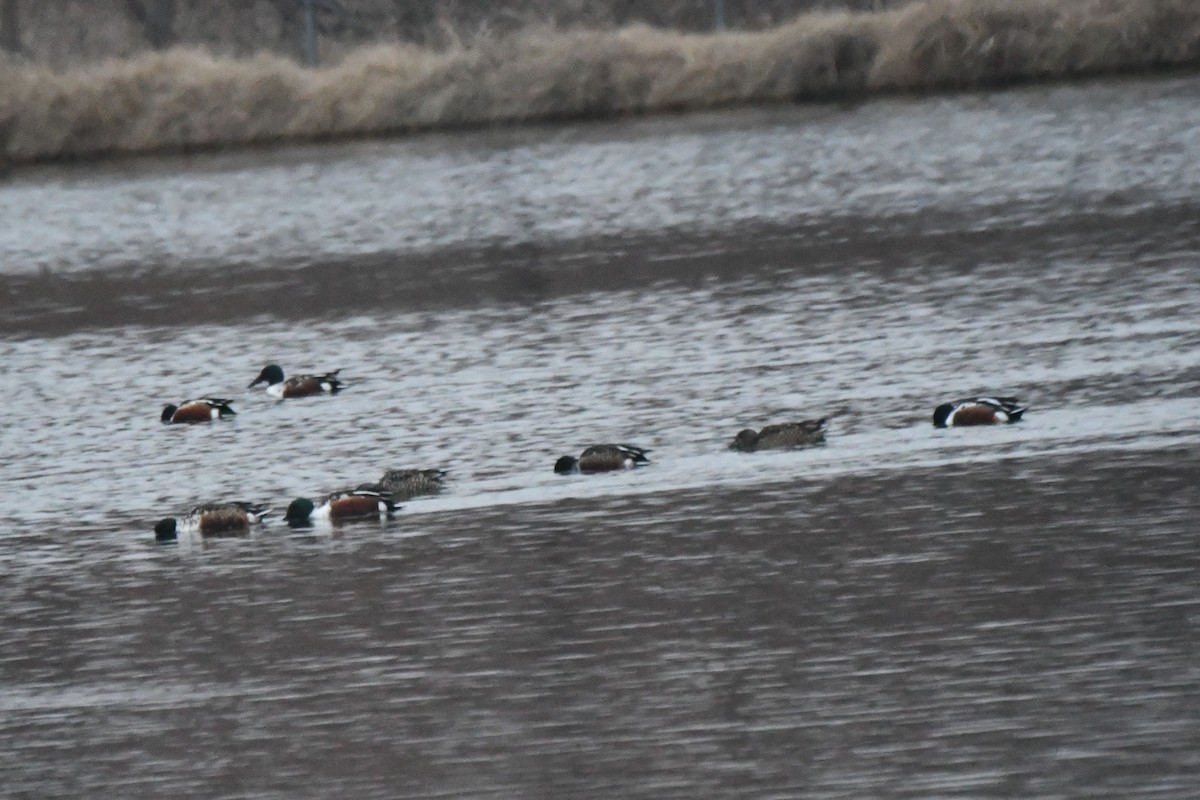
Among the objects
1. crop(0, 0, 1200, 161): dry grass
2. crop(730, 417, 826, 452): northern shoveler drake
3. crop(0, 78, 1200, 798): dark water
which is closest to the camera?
crop(0, 78, 1200, 798): dark water

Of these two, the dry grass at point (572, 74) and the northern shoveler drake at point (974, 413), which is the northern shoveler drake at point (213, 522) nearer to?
the northern shoveler drake at point (974, 413)

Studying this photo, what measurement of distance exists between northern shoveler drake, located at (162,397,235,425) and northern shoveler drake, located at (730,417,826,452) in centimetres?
498

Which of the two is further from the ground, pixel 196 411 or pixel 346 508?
pixel 346 508

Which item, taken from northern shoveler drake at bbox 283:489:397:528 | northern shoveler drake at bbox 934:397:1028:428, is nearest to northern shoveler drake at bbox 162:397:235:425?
northern shoveler drake at bbox 283:489:397:528

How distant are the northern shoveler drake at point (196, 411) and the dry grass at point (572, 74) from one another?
23858 mm

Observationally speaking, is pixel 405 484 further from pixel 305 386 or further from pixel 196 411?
pixel 305 386

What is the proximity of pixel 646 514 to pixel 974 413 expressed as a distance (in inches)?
93.4

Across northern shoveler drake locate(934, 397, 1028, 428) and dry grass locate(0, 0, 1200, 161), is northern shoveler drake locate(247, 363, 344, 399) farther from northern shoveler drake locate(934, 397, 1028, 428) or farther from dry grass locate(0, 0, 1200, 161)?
dry grass locate(0, 0, 1200, 161)

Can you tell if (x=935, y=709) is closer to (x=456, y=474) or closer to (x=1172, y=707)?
(x=1172, y=707)

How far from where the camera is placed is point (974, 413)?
14.7m

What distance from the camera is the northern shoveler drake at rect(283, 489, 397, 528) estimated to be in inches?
550

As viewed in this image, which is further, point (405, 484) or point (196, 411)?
point (196, 411)

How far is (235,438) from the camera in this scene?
17.8 m

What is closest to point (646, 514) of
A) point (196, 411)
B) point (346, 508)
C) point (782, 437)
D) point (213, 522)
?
point (782, 437)
